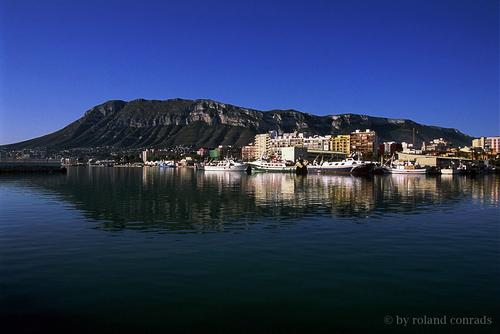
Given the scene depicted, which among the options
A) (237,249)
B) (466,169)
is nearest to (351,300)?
(237,249)

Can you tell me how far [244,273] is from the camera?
16891 millimetres

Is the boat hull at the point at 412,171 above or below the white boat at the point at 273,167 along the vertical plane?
below

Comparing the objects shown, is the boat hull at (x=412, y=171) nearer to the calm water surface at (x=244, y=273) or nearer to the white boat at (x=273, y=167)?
the white boat at (x=273, y=167)

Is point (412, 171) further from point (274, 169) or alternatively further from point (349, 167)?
point (274, 169)

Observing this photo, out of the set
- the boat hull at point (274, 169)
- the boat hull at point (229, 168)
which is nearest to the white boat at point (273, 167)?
the boat hull at point (274, 169)

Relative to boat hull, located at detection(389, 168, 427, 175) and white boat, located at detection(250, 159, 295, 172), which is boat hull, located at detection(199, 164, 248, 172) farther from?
boat hull, located at detection(389, 168, 427, 175)

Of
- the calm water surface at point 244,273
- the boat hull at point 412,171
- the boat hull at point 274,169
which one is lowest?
the calm water surface at point 244,273

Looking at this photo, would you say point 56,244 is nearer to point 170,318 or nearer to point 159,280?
point 159,280

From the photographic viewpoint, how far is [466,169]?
15638 centimetres

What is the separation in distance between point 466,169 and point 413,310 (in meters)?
162

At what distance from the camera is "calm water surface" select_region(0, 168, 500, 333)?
12234 mm

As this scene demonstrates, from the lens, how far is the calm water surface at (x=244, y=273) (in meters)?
12.2

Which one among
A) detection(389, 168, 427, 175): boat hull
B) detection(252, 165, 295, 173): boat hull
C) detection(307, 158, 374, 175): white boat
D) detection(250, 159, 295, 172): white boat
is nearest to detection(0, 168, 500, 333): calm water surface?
detection(307, 158, 374, 175): white boat

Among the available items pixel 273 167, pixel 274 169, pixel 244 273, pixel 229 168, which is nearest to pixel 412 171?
pixel 274 169
